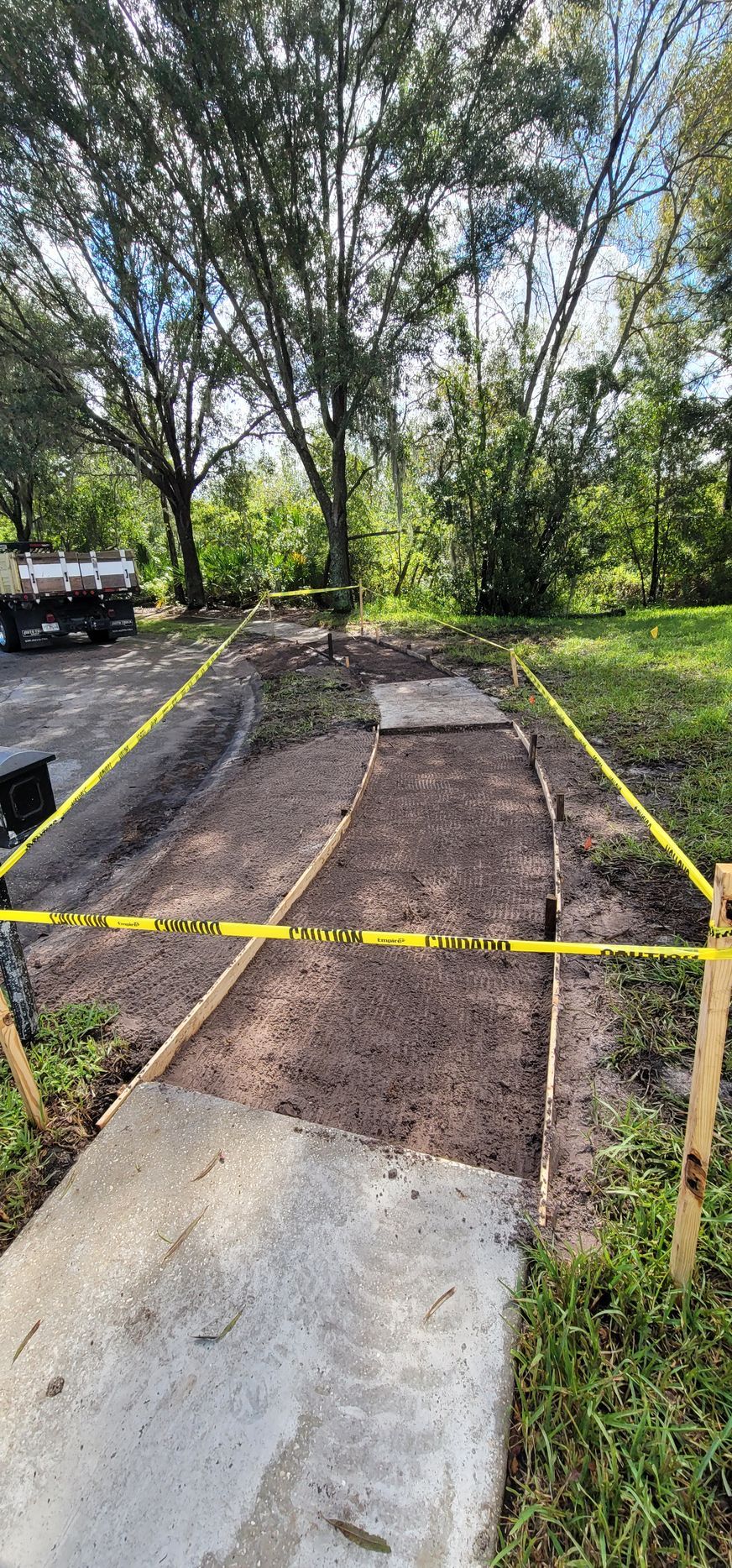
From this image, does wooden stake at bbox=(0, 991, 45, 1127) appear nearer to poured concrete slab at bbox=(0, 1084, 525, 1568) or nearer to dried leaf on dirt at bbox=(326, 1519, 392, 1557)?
poured concrete slab at bbox=(0, 1084, 525, 1568)

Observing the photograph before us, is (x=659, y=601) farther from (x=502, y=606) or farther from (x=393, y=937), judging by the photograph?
(x=393, y=937)

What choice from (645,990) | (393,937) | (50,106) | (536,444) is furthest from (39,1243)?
(50,106)

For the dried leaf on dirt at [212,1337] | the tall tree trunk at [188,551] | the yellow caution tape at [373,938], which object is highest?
the tall tree trunk at [188,551]

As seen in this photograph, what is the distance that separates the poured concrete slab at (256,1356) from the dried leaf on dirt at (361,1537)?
11 millimetres

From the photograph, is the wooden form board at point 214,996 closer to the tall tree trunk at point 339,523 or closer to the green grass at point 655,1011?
the green grass at point 655,1011

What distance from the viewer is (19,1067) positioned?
201 centimetres

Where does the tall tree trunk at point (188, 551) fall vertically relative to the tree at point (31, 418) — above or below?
below

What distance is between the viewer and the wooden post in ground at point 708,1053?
1372mm

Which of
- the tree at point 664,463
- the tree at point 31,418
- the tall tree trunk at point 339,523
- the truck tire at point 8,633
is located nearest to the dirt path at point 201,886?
the truck tire at point 8,633

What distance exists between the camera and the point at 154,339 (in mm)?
14461

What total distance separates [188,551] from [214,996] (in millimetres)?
17295

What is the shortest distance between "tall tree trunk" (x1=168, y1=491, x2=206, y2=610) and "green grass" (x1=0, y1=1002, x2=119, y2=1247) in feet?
55.6

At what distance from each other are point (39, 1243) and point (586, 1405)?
146cm

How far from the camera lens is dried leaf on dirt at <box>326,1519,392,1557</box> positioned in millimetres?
1207
